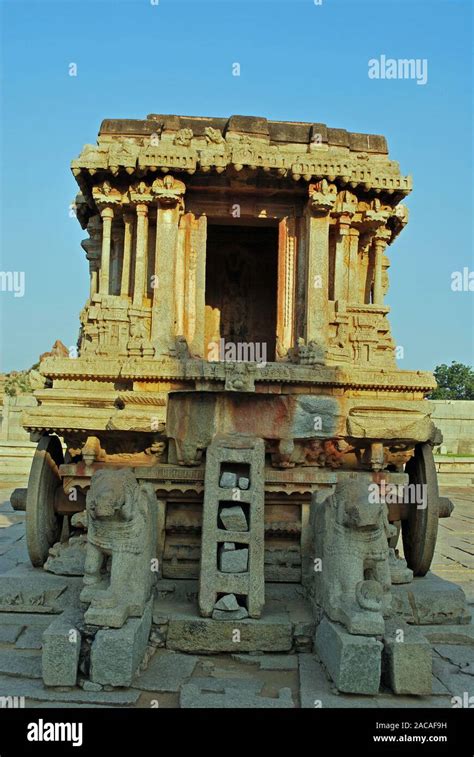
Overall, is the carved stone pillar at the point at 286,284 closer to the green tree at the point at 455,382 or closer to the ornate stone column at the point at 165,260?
the ornate stone column at the point at 165,260

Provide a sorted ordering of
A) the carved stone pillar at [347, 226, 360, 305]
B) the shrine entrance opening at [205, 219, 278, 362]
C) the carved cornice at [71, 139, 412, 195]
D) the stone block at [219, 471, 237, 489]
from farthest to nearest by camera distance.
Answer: the shrine entrance opening at [205, 219, 278, 362]
the carved stone pillar at [347, 226, 360, 305]
the carved cornice at [71, 139, 412, 195]
the stone block at [219, 471, 237, 489]

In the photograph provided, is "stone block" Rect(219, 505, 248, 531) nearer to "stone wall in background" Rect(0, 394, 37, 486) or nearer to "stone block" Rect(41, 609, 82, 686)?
"stone block" Rect(41, 609, 82, 686)

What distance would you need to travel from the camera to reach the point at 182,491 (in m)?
5.90

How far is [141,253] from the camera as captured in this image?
7117mm

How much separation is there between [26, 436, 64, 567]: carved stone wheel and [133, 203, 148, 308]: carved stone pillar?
1.80 m

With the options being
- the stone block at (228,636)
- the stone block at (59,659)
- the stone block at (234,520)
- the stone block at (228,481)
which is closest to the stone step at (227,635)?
the stone block at (228,636)

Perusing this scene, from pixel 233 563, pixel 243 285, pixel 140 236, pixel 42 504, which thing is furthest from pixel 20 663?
pixel 243 285

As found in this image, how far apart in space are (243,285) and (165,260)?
294 centimetres

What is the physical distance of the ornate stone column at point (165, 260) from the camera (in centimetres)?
675

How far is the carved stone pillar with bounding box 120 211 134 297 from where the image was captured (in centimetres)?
738

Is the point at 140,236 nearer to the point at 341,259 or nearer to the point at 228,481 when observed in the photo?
the point at 341,259

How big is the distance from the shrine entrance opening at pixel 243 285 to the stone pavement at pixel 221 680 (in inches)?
199

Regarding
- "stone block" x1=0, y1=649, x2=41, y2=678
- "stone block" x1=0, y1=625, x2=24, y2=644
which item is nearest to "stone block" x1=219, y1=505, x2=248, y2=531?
"stone block" x1=0, y1=649, x2=41, y2=678
